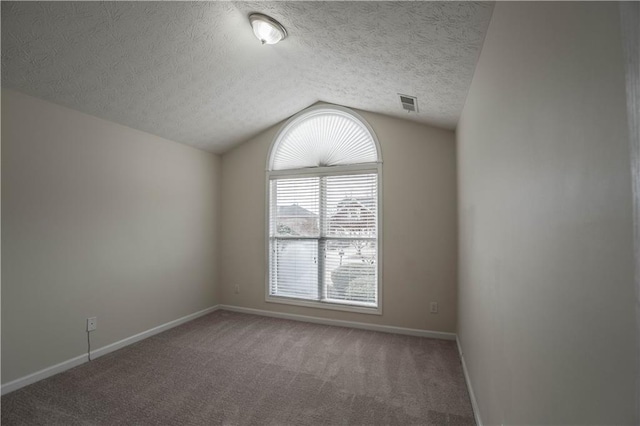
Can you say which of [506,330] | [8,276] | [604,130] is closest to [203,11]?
[604,130]

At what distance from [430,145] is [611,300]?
118 inches

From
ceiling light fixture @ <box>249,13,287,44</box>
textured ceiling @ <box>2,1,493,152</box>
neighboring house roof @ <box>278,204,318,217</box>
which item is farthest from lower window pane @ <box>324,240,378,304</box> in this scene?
ceiling light fixture @ <box>249,13,287,44</box>

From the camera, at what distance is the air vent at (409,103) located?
2738mm

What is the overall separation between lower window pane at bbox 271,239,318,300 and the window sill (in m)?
0.06

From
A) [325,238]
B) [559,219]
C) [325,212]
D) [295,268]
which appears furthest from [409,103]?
[295,268]

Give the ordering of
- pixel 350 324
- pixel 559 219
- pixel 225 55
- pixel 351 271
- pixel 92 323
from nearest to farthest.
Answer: pixel 559 219, pixel 225 55, pixel 92 323, pixel 350 324, pixel 351 271

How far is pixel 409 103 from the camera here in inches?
113

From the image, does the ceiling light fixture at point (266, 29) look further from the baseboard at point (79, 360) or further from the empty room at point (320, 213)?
the baseboard at point (79, 360)

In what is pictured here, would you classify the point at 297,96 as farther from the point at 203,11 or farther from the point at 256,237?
the point at 256,237

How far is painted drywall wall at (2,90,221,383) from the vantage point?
2.28 m

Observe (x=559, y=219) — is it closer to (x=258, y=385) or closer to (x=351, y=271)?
(x=258, y=385)

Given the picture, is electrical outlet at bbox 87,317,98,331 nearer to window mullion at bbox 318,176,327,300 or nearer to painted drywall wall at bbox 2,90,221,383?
painted drywall wall at bbox 2,90,221,383

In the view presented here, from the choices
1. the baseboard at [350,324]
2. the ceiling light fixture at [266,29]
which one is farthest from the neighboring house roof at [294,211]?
the ceiling light fixture at [266,29]

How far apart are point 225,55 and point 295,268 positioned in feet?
8.68
